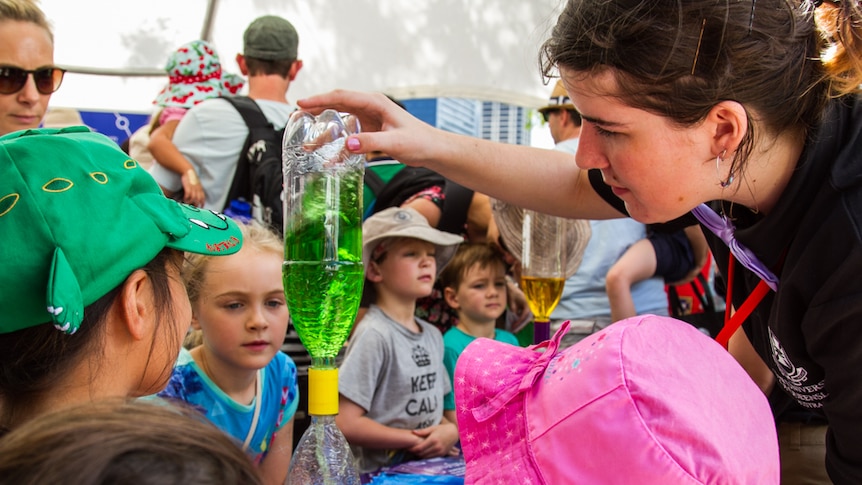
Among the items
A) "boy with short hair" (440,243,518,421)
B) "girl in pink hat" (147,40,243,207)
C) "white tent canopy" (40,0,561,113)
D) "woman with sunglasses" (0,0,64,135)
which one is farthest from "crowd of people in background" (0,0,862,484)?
"white tent canopy" (40,0,561,113)

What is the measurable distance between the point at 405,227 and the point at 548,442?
1.62m

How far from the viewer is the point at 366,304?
2.77m

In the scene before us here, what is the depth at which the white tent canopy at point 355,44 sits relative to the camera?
167 inches

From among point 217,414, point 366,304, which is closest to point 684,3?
point 217,414

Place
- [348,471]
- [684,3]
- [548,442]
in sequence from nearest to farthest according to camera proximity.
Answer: [548,442], [684,3], [348,471]

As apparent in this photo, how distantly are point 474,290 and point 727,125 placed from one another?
1.90 metres

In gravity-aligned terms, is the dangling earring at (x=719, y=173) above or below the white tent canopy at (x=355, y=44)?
above

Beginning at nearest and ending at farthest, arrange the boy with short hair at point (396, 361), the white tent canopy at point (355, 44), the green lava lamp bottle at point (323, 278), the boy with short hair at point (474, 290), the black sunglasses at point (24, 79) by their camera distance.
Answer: the green lava lamp bottle at point (323, 278)
the black sunglasses at point (24, 79)
the boy with short hair at point (396, 361)
the boy with short hair at point (474, 290)
the white tent canopy at point (355, 44)

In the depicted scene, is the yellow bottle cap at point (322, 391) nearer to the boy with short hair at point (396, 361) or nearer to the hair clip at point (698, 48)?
the hair clip at point (698, 48)

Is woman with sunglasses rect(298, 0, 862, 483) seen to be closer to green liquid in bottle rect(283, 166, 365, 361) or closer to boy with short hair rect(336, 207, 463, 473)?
green liquid in bottle rect(283, 166, 365, 361)

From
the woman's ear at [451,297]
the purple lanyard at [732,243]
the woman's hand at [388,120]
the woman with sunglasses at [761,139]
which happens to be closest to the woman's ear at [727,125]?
the woman with sunglasses at [761,139]

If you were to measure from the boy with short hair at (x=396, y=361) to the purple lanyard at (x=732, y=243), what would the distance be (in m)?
1.19

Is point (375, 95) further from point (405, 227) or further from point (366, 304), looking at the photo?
point (366, 304)

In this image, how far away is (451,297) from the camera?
317cm
